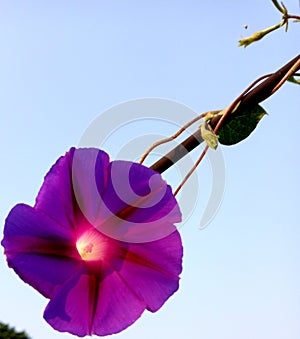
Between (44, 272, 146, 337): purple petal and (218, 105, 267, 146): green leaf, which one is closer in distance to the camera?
(44, 272, 146, 337): purple petal

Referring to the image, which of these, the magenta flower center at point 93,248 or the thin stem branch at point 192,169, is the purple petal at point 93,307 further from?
the thin stem branch at point 192,169

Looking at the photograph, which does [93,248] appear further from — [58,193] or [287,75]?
[287,75]

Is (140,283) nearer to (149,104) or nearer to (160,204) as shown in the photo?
(160,204)

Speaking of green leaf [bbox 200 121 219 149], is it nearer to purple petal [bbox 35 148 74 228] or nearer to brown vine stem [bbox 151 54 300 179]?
brown vine stem [bbox 151 54 300 179]

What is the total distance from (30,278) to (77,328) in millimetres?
64

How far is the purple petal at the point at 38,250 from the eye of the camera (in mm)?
562

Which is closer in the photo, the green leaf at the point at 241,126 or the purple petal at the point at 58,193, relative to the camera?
the purple petal at the point at 58,193

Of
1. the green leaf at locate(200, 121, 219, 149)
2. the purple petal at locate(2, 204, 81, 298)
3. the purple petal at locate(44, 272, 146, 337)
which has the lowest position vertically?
the purple petal at locate(44, 272, 146, 337)

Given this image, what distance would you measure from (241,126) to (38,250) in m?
0.33

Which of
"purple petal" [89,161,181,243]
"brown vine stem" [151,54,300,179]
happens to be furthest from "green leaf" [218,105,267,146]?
"purple petal" [89,161,181,243]

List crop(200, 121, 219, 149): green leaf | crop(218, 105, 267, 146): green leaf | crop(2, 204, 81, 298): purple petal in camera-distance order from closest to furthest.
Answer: crop(2, 204, 81, 298): purple petal < crop(200, 121, 219, 149): green leaf < crop(218, 105, 267, 146): green leaf

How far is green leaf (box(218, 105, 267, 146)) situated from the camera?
2.60 ft

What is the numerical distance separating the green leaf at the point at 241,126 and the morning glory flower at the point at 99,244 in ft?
0.78

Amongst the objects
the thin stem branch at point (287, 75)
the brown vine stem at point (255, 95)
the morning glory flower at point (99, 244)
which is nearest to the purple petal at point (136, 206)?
the morning glory flower at point (99, 244)
